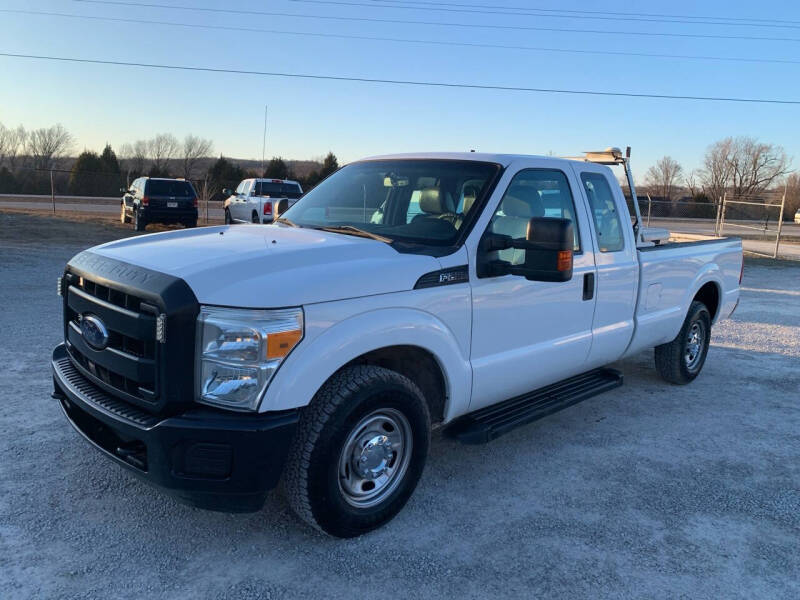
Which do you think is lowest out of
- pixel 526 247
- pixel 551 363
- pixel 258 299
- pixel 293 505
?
pixel 293 505

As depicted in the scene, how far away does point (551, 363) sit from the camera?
4418 millimetres

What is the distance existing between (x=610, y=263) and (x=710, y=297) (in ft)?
8.21

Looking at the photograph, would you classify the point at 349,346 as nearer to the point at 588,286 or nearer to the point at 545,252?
the point at 545,252

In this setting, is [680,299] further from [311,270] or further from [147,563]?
[147,563]

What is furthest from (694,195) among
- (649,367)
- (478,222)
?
(478,222)

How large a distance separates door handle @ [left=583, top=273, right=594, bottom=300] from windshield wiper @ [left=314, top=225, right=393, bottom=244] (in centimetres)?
154

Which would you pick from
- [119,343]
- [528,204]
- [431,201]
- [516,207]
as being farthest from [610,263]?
[119,343]

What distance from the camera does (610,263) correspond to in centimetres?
482

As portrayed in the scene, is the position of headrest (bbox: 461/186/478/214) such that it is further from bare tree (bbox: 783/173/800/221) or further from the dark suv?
bare tree (bbox: 783/173/800/221)

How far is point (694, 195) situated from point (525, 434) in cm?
5451

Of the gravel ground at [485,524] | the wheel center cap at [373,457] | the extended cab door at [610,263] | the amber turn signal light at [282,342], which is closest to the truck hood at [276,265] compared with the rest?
the amber turn signal light at [282,342]

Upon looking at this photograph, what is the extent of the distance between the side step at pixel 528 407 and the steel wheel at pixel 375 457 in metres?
0.45

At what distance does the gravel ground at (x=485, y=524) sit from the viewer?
9.86ft

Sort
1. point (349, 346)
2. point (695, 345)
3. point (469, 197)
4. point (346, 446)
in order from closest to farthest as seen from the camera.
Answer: point (349, 346), point (346, 446), point (469, 197), point (695, 345)
